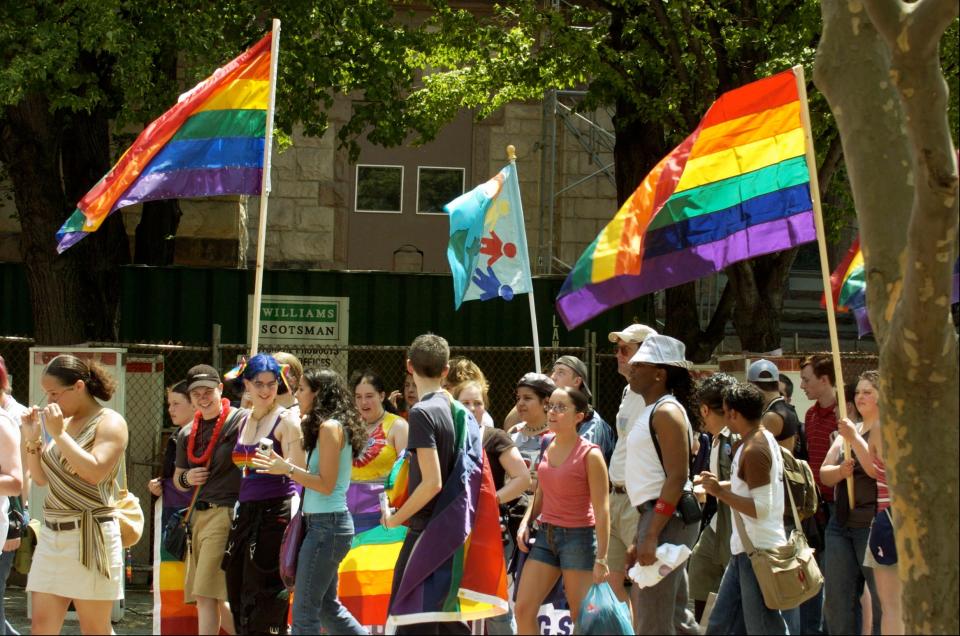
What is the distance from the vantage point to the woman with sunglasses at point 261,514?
829 centimetres

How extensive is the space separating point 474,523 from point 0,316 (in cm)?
1135

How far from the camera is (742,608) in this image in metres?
7.70

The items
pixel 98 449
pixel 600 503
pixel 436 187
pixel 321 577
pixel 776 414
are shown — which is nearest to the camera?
pixel 98 449

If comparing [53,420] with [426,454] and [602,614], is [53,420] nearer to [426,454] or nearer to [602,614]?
[426,454]

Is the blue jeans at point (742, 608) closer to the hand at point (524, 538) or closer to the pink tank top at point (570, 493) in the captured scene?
the pink tank top at point (570, 493)

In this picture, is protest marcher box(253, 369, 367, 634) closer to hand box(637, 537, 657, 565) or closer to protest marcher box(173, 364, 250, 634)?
protest marcher box(173, 364, 250, 634)

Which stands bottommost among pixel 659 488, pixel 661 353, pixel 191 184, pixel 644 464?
pixel 659 488

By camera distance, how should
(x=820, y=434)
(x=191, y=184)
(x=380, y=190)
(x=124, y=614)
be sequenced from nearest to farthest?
(x=191, y=184) < (x=820, y=434) < (x=124, y=614) < (x=380, y=190)

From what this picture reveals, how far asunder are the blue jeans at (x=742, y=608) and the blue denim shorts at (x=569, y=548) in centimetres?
77

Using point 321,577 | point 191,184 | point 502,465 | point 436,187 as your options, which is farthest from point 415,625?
point 436,187

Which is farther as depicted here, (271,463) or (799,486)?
(799,486)

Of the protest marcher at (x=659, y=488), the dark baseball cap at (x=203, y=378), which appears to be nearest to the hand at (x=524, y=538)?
the protest marcher at (x=659, y=488)

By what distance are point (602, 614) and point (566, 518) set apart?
30.0 inches

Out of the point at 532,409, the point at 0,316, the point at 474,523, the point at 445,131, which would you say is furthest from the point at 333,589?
the point at 445,131
